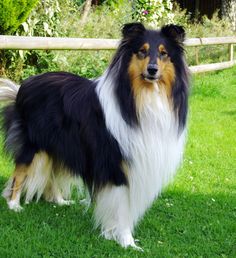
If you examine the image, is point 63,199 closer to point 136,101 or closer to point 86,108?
point 86,108

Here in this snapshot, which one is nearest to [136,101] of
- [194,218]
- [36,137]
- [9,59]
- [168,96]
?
[168,96]

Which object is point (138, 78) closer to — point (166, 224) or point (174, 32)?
point (174, 32)

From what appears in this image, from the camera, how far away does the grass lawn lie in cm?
443

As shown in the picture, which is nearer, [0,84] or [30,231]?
[30,231]

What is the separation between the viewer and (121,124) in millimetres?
4383

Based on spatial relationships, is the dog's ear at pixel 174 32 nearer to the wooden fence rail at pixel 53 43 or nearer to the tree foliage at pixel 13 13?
the wooden fence rail at pixel 53 43

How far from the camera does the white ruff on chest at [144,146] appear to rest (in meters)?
4.37

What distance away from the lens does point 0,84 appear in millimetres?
5438

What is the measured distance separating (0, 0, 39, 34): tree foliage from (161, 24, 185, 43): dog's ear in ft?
17.8

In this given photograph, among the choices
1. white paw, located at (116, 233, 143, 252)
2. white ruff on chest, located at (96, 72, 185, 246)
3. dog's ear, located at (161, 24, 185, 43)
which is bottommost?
white paw, located at (116, 233, 143, 252)

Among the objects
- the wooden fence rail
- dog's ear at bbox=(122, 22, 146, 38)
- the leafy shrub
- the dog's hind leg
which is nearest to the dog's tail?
the dog's hind leg

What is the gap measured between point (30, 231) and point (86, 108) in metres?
1.22

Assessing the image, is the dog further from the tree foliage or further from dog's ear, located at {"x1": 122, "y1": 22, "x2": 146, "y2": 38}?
the tree foliage

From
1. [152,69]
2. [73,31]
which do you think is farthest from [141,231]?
[73,31]
